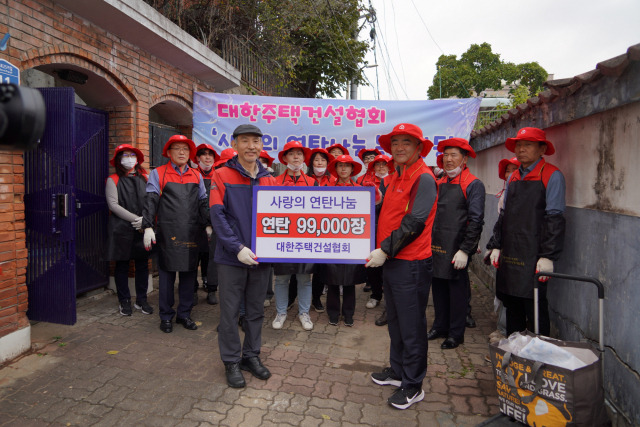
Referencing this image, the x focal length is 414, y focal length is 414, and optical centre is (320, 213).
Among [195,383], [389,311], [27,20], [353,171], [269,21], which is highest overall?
[269,21]

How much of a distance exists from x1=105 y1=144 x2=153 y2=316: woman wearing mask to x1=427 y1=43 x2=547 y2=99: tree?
36502 mm

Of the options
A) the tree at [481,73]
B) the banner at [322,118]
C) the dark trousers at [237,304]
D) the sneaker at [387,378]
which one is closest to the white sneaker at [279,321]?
the dark trousers at [237,304]

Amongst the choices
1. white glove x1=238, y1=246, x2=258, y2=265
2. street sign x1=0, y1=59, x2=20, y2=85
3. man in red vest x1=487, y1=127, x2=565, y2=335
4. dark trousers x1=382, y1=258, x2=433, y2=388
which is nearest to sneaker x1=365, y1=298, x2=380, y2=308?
man in red vest x1=487, y1=127, x2=565, y2=335

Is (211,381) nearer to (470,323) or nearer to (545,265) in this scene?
(545,265)

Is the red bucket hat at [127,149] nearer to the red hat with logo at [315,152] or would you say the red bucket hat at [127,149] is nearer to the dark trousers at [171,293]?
the dark trousers at [171,293]

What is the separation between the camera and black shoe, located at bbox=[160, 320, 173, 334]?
180 inches

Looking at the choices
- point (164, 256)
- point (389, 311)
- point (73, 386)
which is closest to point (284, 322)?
point (164, 256)

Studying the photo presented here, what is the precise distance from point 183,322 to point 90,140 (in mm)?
2805

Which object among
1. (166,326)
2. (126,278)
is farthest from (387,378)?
(126,278)

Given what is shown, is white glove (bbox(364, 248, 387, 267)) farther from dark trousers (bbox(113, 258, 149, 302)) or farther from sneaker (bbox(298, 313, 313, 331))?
dark trousers (bbox(113, 258, 149, 302))

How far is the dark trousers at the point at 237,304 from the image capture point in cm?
344

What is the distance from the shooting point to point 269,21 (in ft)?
30.7

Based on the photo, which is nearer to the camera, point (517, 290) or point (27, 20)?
point (517, 290)

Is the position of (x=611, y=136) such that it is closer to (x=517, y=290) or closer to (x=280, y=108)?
(x=517, y=290)
